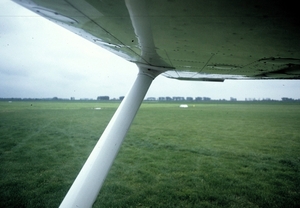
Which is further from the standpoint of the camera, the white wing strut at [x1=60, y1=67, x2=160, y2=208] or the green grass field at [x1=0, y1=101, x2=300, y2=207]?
the green grass field at [x1=0, y1=101, x2=300, y2=207]

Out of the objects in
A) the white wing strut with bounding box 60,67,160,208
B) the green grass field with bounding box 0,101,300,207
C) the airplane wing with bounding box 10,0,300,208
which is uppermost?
the airplane wing with bounding box 10,0,300,208

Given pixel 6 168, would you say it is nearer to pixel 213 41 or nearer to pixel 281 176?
pixel 213 41

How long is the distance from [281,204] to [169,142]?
661cm

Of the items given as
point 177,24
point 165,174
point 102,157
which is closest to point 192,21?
point 177,24

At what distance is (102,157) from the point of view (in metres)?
1.91

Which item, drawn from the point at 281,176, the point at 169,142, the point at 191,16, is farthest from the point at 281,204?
the point at 169,142

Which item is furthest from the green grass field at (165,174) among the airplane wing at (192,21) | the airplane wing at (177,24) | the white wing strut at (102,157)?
the airplane wing at (192,21)

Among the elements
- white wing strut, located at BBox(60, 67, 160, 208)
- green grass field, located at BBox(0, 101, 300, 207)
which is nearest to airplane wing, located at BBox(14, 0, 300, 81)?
white wing strut, located at BBox(60, 67, 160, 208)

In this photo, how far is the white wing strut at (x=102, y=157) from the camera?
66.3 inches

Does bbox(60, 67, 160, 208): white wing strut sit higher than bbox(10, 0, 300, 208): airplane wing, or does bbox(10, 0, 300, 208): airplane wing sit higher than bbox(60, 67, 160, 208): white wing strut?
bbox(10, 0, 300, 208): airplane wing

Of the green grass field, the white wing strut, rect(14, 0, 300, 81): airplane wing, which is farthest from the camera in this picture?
the green grass field

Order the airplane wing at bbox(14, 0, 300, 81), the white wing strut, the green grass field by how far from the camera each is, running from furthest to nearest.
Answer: the green grass field → the white wing strut → the airplane wing at bbox(14, 0, 300, 81)

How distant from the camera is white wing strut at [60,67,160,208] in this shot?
1684 millimetres

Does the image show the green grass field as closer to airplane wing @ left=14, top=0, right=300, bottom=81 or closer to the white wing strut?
the white wing strut
